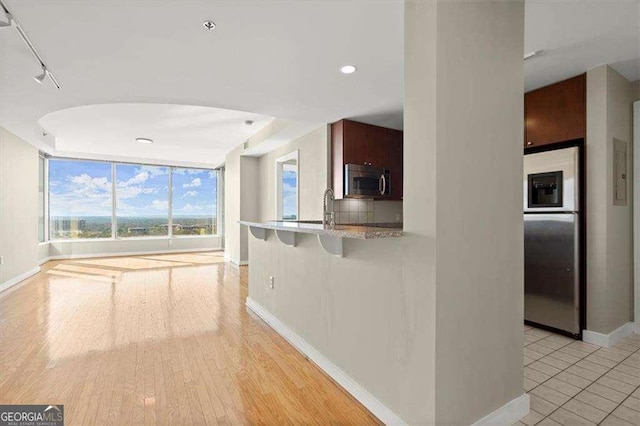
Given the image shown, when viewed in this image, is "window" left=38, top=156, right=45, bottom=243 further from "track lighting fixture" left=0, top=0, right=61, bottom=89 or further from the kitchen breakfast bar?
the kitchen breakfast bar

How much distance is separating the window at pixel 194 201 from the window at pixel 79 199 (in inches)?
65.8

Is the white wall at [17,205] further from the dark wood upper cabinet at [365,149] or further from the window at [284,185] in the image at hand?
the dark wood upper cabinet at [365,149]

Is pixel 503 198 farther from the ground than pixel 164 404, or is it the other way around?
pixel 503 198

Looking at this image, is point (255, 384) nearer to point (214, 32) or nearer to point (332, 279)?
point (332, 279)

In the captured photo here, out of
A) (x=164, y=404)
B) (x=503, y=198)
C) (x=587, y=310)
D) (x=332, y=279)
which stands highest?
(x=503, y=198)

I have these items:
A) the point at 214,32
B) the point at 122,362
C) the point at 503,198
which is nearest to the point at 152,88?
the point at 214,32

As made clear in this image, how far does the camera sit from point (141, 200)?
8.95m

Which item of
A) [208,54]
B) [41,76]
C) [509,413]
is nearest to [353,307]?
[509,413]

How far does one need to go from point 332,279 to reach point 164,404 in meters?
1.35

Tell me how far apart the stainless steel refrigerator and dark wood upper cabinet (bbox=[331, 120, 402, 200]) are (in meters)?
2.00

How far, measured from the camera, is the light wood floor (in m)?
1.95

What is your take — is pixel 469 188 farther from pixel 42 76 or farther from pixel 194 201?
pixel 194 201

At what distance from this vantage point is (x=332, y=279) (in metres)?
2.36

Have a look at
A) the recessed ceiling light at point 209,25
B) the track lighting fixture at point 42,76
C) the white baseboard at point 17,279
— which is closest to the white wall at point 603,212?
the recessed ceiling light at point 209,25
